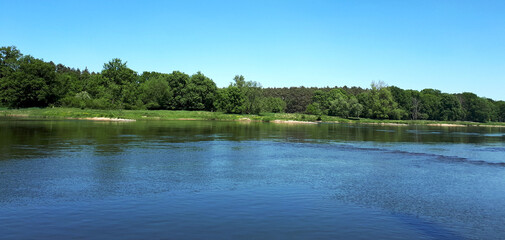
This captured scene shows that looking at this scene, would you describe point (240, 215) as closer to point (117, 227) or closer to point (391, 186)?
point (117, 227)

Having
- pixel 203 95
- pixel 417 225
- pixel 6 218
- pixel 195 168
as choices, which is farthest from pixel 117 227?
pixel 203 95

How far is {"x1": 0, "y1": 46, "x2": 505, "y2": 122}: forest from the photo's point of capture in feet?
366

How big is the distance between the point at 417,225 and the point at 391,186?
7051mm

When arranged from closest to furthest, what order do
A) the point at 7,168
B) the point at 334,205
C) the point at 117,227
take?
the point at 117,227 → the point at 334,205 → the point at 7,168

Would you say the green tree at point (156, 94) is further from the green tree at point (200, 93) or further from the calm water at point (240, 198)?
the calm water at point (240, 198)

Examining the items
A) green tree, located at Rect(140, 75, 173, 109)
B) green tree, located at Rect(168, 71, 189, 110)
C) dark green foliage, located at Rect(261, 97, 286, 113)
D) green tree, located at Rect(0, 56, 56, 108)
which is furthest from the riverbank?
green tree, located at Rect(168, 71, 189, 110)

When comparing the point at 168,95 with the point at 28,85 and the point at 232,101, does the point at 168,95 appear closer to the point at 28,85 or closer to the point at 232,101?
the point at 232,101

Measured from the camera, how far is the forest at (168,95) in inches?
4390

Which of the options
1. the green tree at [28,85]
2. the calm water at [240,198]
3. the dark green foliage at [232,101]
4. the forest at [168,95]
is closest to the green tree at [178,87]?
the forest at [168,95]

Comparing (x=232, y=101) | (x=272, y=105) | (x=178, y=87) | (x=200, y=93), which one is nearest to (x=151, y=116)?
(x=178, y=87)

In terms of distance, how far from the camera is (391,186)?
749 inches

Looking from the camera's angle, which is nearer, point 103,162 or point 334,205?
point 334,205

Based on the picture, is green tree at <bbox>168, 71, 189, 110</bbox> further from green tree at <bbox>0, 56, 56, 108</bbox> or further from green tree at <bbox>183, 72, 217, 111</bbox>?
green tree at <bbox>0, 56, 56, 108</bbox>

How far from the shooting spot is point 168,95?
139m
